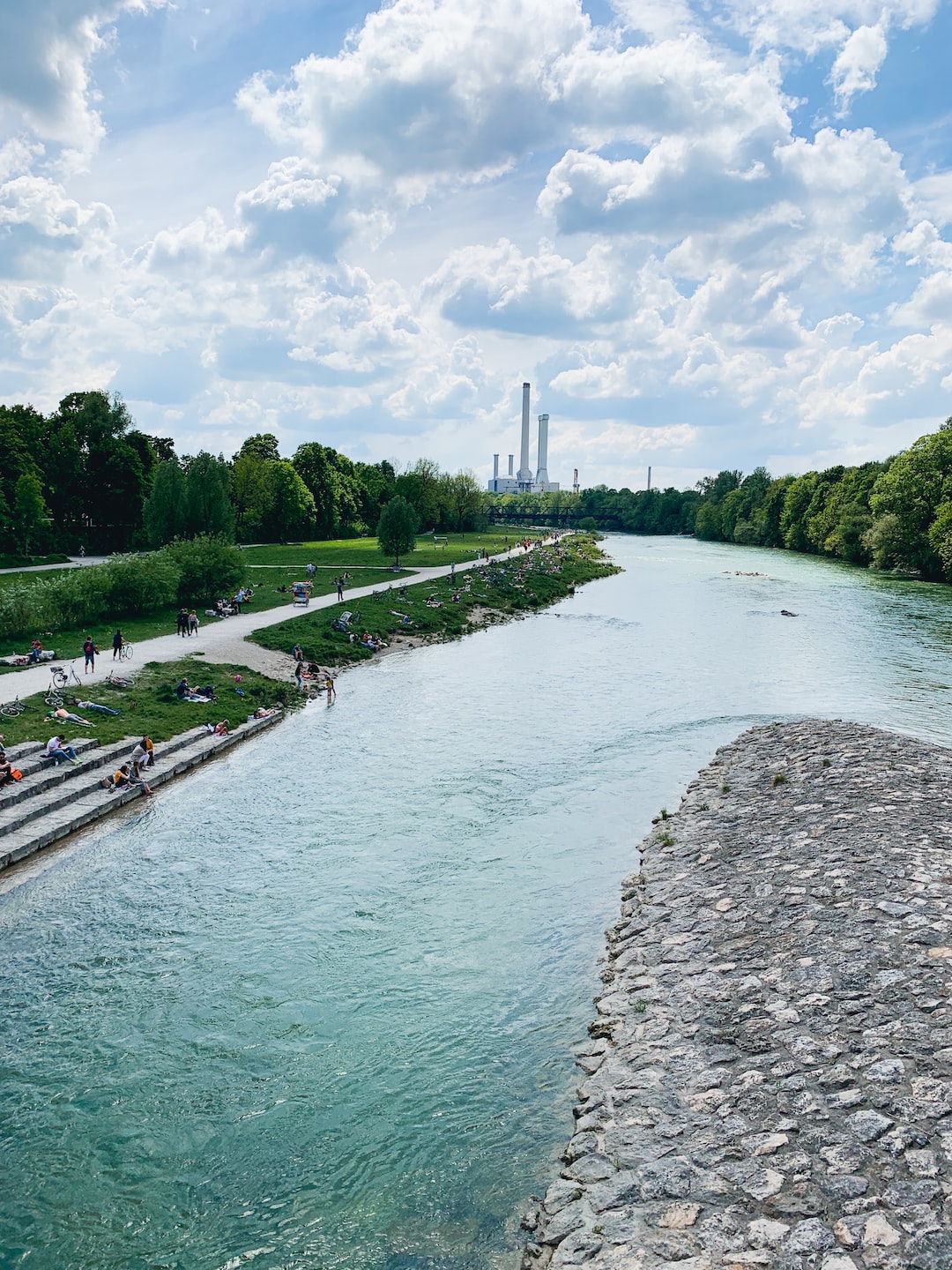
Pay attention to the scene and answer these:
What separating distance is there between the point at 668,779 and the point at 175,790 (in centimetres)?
1411

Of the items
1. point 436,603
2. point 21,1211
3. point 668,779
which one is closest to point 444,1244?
point 21,1211

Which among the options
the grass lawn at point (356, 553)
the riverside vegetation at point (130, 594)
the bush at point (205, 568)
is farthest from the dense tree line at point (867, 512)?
the bush at point (205, 568)

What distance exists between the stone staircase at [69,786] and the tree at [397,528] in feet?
165

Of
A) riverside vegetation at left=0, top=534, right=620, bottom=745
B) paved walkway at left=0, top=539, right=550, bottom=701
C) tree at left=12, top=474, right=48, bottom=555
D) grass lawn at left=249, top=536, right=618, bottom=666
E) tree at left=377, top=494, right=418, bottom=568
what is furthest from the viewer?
tree at left=377, top=494, right=418, bottom=568

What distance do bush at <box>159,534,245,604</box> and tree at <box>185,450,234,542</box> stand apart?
10.4 metres

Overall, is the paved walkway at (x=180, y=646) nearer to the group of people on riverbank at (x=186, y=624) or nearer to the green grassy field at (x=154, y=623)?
the group of people on riverbank at (x=186, y=624)

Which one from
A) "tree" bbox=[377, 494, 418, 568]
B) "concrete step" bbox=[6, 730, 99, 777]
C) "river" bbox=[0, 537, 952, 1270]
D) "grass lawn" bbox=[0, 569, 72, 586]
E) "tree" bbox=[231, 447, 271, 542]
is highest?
"tree" bbox=[231, 447, 271, 542]

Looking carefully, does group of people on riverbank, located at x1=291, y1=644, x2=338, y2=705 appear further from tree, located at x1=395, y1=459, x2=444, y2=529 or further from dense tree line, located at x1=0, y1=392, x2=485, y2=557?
tree, located at x1=395, y1=459, x2=444, y2=529

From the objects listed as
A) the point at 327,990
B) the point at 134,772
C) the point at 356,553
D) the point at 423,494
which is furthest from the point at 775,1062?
the point at 423,494

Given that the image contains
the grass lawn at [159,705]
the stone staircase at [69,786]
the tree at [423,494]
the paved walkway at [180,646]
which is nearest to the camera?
the stone staircase at [69,786]

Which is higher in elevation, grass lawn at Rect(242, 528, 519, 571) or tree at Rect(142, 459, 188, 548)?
tree at Rect(142, 459, 188, 548)

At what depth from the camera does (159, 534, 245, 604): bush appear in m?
49.8

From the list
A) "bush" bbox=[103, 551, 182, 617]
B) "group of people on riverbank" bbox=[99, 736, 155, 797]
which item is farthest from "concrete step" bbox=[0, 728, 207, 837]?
"bush" bbox=[103, 551, 182, 617]

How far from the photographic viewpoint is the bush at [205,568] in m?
49.8
